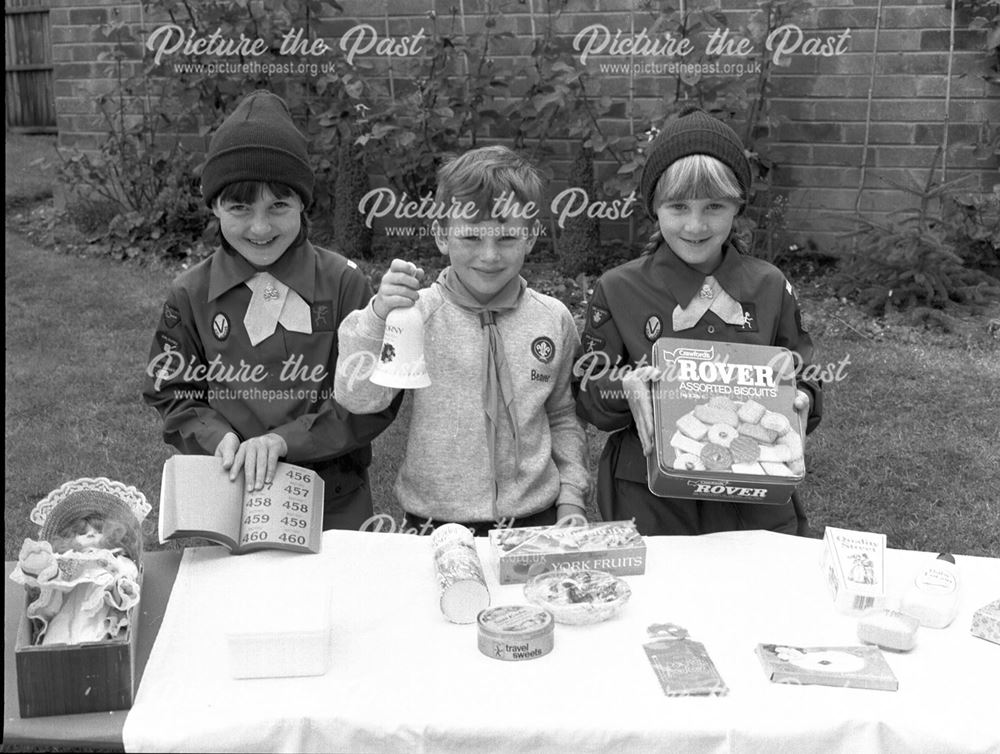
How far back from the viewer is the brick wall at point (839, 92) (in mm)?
5742

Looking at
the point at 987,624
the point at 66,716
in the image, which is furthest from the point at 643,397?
the point at 66,716

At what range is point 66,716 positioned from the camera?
1634 millimetres

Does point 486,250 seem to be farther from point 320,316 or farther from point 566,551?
point 566,551

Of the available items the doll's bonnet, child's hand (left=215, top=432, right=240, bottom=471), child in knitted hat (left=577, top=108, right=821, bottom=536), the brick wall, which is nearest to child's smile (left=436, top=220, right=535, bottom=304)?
child in knitted hat (left=577, top=108, right=821, bottom=536)

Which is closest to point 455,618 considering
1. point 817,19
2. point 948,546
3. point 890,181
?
point 948,546

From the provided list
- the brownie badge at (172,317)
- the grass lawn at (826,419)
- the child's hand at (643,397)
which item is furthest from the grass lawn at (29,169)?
the child's hand at (643,397)

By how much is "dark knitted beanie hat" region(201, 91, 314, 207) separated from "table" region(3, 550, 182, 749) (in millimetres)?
1022

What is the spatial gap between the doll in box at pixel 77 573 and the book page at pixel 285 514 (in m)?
0.25

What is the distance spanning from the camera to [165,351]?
266cm

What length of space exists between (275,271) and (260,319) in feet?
0.42

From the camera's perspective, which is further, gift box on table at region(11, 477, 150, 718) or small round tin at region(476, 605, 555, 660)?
small round tin at region(476, 605, 555, 660)

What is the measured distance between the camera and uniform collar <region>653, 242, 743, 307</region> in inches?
104

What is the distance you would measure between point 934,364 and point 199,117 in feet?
14.6

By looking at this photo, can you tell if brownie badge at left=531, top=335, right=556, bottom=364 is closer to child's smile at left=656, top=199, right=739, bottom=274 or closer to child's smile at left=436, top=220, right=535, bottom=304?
child's smile at left=436, top=220, right=535, bottom=304
